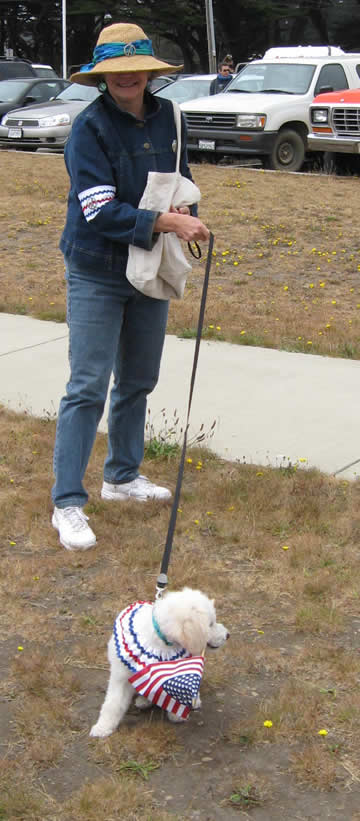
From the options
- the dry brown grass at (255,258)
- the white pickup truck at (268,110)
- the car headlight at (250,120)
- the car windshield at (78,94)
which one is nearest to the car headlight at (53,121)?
the car windshield at (78,94)

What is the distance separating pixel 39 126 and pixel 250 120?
473 cm

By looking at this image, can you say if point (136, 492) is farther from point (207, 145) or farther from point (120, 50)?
point (207, 145)

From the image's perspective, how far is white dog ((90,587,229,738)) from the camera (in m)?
2.77

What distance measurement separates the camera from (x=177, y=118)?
13.1 ft

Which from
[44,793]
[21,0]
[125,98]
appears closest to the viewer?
[44,793]

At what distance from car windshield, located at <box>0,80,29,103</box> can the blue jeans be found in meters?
18.2

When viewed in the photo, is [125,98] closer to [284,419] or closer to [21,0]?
[284,419]

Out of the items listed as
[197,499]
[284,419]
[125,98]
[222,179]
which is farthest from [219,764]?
[222,179]

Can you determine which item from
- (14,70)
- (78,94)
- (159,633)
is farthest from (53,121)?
(159,633)

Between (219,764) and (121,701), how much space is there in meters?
0.34

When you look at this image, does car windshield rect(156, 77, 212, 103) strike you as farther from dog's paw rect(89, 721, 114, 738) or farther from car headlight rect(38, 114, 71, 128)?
dog's paw rect(89, 721, 114, 738)

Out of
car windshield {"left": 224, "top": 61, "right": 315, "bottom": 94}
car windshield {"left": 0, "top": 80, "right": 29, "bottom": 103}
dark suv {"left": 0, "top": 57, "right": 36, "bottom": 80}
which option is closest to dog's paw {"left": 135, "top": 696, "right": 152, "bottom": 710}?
car windshield {"left": 224, "top": 61, "right": 315, "bottom": 94}

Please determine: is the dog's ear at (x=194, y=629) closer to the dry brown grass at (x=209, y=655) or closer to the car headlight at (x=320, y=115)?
the dry brown grass at (x=209, y=655)

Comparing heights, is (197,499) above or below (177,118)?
below
